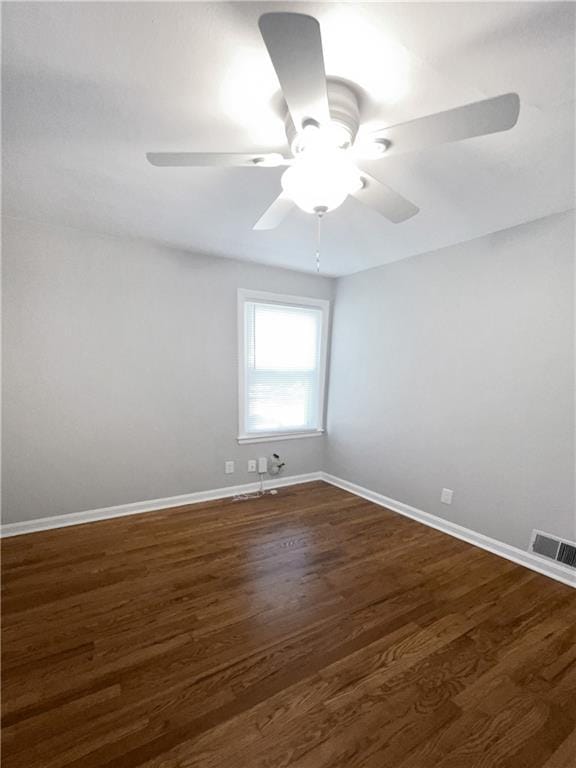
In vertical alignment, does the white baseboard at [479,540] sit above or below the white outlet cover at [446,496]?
below

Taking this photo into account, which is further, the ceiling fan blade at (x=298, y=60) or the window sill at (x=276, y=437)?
the window sill at (x=276, y=437)

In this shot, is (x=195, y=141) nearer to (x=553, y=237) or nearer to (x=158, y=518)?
(x=553, y=237)

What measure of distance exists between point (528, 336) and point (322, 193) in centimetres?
191

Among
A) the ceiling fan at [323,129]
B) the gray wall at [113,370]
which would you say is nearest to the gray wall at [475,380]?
the gray wall at [113,370]

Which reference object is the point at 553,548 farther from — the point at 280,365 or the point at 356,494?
the point at 280,365

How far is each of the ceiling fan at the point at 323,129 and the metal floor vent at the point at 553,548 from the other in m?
2.30

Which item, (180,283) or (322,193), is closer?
(322,193)

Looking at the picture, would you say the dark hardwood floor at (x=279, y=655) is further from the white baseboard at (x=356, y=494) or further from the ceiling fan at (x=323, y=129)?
the ceiling fan at (x=323, y=129)

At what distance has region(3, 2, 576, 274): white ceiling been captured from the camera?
959 mm

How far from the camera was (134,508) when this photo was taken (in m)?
2.90

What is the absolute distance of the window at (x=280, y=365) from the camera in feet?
11.0

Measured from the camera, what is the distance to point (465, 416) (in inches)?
103

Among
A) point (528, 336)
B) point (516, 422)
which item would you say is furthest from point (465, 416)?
point (528, 336)

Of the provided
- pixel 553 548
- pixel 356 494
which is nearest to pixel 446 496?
pixel 553 548
